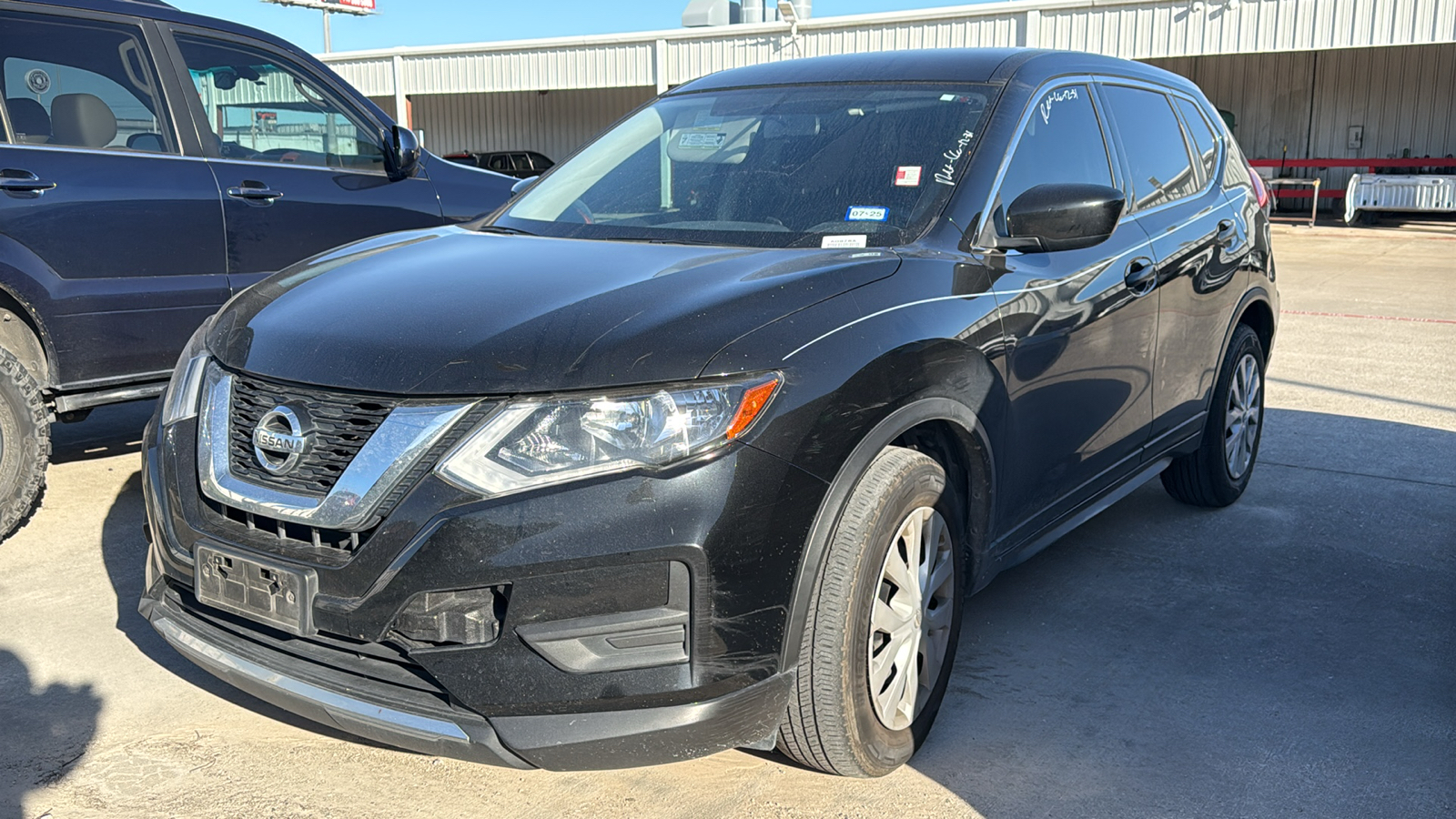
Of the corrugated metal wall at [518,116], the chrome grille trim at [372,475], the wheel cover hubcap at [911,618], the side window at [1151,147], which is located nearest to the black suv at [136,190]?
→ the chrome grille trim at [372,475]

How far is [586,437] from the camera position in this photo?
2379 millimetres

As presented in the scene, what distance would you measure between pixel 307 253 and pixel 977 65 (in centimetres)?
294

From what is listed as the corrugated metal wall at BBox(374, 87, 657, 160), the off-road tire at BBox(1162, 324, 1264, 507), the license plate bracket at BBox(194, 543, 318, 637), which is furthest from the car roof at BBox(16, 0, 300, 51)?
the corrugated metal wall at BBox(374, 87, 657, 160)

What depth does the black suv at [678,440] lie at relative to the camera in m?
2.37

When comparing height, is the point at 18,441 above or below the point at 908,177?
below

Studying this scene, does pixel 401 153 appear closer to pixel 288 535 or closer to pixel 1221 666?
pixel 288 535

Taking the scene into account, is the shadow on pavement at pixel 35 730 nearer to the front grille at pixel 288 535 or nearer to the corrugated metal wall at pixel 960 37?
the front grille at pixel 288 535

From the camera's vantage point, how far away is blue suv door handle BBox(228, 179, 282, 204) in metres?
4.96

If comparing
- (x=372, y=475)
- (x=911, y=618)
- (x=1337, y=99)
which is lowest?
(x=911, y=618)

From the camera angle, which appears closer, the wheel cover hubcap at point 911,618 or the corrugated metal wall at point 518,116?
the wheel cover hubcap at point 911,618

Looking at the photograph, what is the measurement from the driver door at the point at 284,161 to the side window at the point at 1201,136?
10.7ft

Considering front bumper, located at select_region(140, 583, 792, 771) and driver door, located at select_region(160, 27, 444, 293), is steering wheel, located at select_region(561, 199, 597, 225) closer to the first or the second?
front bumper, located at select_region(140, 583, 792, 771)

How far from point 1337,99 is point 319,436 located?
96.2 ft

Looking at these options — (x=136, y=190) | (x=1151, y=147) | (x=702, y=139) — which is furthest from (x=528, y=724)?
(x=136, y=190)
